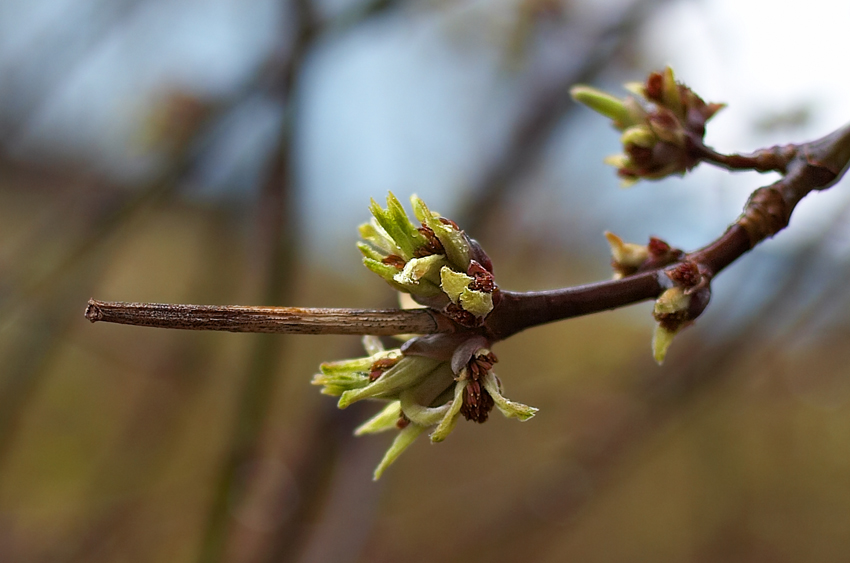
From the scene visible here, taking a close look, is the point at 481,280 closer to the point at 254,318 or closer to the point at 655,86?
the point at 254,318

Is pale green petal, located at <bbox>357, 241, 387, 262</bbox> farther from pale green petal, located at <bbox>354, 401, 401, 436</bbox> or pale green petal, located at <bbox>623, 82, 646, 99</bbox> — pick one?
pale green petal, located at <bbox>623, 82, 646, 99</bbox>

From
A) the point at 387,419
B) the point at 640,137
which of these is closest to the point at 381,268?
the point at 387,419

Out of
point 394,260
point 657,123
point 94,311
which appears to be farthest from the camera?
point 657,123

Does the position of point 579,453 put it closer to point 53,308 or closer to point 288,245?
point 288,245

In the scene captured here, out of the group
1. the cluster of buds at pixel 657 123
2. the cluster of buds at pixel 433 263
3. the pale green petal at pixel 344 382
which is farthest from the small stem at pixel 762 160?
the pale green petal at pixel 344 382

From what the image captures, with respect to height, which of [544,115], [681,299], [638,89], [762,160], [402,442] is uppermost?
[544,115]

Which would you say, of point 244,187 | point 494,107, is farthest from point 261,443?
point 494,107

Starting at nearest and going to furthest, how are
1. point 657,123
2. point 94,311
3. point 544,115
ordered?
point 94,311
point 657,123
point 544,115
